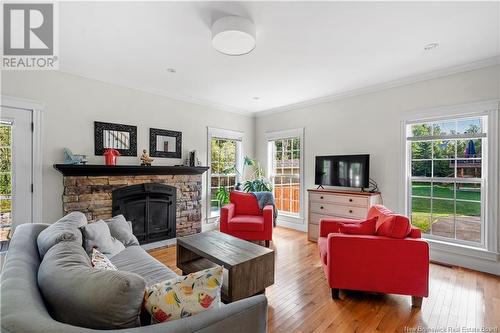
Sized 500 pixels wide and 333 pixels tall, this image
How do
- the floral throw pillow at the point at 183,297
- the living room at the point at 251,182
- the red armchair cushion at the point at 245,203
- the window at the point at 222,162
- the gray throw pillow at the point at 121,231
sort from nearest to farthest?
the floral throw pillow at the point at 183,297 < the living room at the point at 251,182 < the gray throw pillow at the point at 121,231 < the red armchair cushion at the point at 245,203 < the window at the point at 222,162

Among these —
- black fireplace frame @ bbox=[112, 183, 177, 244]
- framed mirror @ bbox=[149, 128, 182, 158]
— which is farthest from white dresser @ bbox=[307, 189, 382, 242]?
framed mirror @ bbox=[149, 128, 182, 158]

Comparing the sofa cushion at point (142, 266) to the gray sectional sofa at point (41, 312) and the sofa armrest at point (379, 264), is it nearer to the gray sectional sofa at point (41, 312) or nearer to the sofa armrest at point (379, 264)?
the gray sectional sofa at point (41, 312)

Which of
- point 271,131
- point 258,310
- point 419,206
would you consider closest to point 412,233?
point 419,206

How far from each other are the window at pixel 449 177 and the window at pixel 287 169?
1902 mm

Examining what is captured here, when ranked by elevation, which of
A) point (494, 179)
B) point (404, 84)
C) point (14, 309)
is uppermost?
point (404, 84)

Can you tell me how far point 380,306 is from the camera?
2145 millimetres

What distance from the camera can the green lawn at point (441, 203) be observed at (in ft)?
9.89

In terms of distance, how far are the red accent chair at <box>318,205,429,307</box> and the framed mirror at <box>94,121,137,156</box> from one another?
10.3ft

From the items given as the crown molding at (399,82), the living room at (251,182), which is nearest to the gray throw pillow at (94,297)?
the living room at (251,182)

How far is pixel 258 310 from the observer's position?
3.45 ft

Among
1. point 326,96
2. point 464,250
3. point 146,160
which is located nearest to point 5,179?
point 146,160

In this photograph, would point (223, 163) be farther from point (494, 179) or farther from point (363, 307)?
point (494, 179)

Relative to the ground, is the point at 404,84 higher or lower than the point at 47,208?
higher

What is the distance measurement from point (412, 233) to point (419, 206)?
1.59 meters
